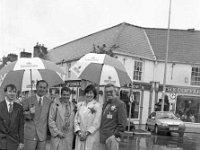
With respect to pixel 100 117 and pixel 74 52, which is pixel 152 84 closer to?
pixel 74 52

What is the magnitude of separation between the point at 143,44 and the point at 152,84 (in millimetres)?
3900

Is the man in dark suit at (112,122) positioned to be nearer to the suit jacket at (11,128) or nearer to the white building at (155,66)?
the suit jacket at (11,128)

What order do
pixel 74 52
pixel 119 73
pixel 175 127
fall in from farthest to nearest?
pixel 74 52 < pixel 175 127 < pixel 119 73

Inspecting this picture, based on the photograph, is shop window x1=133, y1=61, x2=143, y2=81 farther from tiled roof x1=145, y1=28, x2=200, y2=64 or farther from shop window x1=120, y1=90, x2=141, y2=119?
tiled roof x1=145, y1=28, x2=200, y2=64

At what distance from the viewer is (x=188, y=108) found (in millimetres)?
30359

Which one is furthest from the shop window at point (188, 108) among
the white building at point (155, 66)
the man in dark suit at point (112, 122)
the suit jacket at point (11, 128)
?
the suit jacket at point (11, 128)

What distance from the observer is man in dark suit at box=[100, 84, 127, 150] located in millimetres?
6633

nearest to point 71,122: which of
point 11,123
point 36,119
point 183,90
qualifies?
point 36,119

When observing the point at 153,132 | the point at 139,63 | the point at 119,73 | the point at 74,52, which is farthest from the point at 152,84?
the point at 119,73

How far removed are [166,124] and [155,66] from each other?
32.1 feet

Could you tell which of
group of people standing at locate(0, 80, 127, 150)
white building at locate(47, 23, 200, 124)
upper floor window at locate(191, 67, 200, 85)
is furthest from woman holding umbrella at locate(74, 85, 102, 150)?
upper floor window at locate(191, 67, 200, 85)

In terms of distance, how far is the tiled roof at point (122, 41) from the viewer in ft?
93.8

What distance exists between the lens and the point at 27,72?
320 inches

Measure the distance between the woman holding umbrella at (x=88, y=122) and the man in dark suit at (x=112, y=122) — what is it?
126 millimetres
